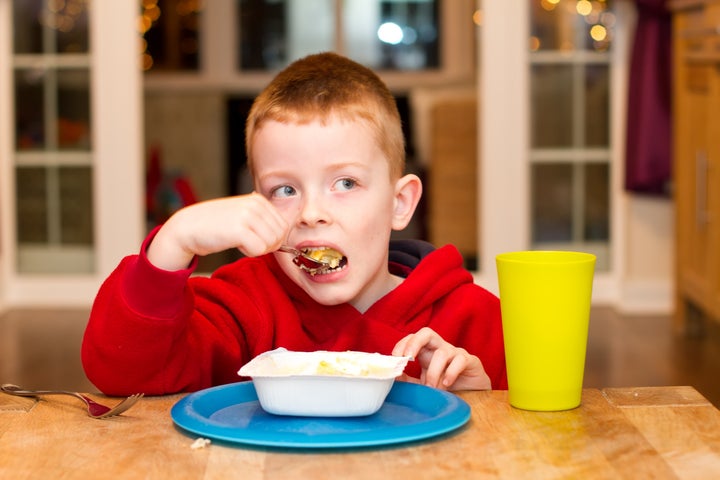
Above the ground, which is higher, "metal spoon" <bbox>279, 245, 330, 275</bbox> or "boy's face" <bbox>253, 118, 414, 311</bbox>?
"boy's face" <bbox>253, 118, 414, 311</bbox>

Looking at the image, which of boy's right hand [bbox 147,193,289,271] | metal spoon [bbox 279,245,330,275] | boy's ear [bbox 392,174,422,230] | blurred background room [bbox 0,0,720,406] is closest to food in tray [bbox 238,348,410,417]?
boy's right hand [bbox 147,193,289,271]

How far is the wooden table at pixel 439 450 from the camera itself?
81 centimetres

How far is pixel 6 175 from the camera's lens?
4.41 metres

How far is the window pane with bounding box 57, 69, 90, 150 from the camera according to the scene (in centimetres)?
437

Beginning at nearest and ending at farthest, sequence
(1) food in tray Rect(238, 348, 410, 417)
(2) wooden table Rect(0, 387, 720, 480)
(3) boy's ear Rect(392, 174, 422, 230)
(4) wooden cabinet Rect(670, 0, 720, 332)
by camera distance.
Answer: (2) wooden table Rect(0, 387, 720, 480), (1) food in tray Rect(238, 348, 410, 417), (3) boy's ear Rect(392, 174, 422, 230), (4) wooden cabinet Rect(670, 0, 720, 332)

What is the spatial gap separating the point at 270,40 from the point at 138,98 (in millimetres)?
2122

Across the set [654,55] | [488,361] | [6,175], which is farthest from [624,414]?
[6,175]

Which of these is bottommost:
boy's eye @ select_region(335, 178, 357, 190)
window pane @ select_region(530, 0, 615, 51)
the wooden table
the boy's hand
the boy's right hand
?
the wooden table

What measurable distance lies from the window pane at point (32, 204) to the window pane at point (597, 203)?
81.8 inches

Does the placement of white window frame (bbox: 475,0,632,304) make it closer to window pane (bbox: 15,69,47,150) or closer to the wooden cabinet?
the wooden cabinet

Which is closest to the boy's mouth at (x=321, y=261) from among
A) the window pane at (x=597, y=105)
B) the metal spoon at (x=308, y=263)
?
the metal spoon at (x=308, y=263)

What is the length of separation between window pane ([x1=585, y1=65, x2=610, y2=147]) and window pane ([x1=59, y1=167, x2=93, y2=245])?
1.90m

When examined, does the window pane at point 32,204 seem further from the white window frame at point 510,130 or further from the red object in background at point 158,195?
the white window frame at point 510,130

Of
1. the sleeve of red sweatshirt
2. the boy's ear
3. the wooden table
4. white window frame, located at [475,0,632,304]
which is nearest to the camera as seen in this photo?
the wooden table
